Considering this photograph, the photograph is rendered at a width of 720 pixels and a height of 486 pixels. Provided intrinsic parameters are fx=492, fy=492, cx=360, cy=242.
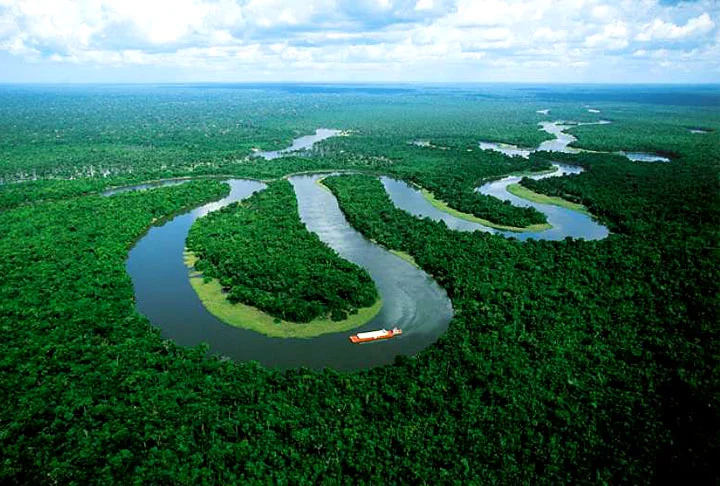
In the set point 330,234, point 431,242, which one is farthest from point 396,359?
point 330,234

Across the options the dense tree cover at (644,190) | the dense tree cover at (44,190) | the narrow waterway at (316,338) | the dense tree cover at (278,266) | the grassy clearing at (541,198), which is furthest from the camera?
the grassy clearing at (541,198)

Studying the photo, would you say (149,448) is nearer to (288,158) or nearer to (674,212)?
(674,212)

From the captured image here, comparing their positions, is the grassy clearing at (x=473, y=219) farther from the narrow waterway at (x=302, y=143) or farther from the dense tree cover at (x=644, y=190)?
the narrow waterway at (x=302, y=143)

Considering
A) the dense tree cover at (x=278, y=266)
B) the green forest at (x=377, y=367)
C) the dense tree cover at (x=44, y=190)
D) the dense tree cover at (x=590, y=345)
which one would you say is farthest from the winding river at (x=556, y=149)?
the dense tree cover at (x=44, y=190)

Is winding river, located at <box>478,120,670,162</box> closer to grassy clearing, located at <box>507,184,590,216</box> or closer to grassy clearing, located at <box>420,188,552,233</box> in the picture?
grassy clearing, located at <box>507,184,590,216</box>

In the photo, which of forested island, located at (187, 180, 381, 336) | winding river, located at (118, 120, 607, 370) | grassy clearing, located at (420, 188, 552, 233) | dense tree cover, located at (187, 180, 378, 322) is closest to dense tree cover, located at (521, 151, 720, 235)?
winding river, located at (118, 120, 607, 370)

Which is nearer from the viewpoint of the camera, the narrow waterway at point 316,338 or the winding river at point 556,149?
the narrow waterway at point 316,338
